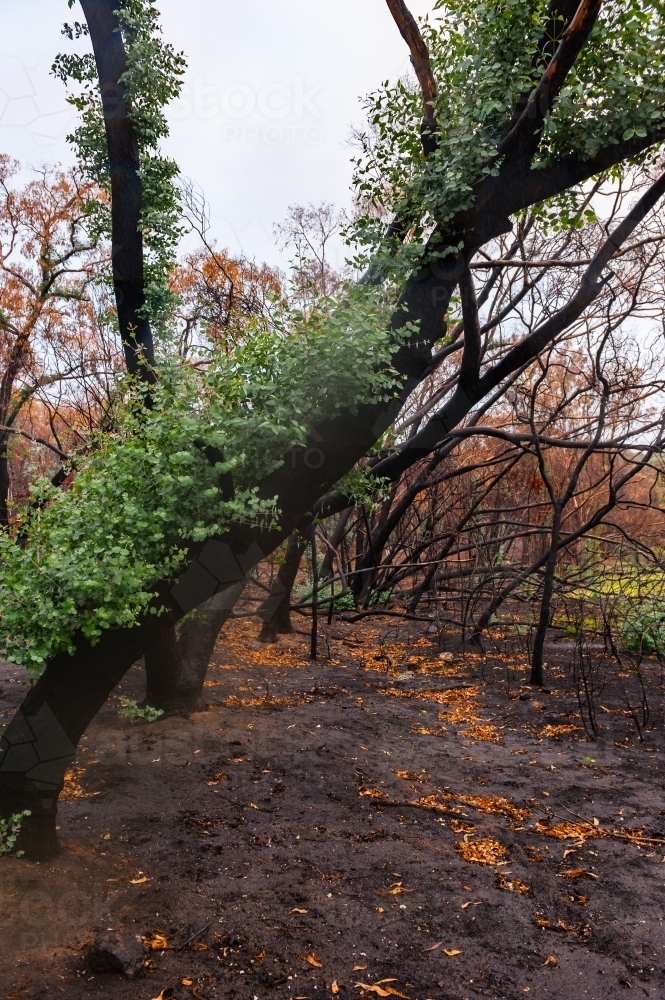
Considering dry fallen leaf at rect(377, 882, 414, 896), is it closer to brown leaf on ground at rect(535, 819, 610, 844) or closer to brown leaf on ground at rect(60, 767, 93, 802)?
brown leaf on ground at rect(535, 819, 610, 844)

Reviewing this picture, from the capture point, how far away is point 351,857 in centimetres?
366

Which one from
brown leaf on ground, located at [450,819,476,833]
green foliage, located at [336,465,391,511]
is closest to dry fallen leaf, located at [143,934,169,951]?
brown leaf on ground, located at [450,819,476,833]

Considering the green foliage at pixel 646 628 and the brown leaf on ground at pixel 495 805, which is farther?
the green foliage at pixel 646 628

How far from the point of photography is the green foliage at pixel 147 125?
4.87 metres

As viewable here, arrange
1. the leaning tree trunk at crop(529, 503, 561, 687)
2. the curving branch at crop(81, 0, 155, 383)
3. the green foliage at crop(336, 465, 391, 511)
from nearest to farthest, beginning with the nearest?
the curving branch at crop(81, 0, 155, 383) < the green foliage at crop(336, 465, 391, 511) < the leaning tree trunk at crop(529, 503, 561, 687)

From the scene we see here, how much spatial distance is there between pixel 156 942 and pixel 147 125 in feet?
15.1

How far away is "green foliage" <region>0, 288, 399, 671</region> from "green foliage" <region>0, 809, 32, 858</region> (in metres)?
0.58

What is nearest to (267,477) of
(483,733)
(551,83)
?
(551,83)

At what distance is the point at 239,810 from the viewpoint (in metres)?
4.12

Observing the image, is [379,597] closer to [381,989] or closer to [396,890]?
[396,890]

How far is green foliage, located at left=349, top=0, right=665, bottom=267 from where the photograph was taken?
421 cm

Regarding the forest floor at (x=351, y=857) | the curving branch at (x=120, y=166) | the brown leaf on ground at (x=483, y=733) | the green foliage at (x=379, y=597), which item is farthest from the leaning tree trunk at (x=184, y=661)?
the green foliage at (x=379, y=597)

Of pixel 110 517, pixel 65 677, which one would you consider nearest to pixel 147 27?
pixel 110 517

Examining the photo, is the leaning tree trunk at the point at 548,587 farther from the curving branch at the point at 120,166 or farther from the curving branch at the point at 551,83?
the curving branch at the point at 120,166
